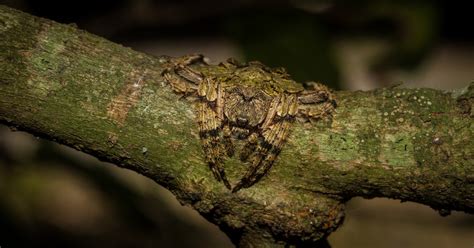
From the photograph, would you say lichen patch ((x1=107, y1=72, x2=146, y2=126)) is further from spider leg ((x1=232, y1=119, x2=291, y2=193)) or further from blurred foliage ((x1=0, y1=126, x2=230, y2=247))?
blurred foliage ((x1=0, y1=126, x2=230, y2=247))

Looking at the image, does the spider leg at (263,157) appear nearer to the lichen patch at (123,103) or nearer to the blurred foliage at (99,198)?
the lichen patch at (123,103)

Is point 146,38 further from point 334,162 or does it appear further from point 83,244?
point 334,162

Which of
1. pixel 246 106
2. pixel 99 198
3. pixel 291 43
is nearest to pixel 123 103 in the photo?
pixel 246 106

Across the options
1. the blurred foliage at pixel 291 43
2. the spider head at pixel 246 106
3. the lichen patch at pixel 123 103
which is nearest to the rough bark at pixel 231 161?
the lichen patch at pixel 123 103

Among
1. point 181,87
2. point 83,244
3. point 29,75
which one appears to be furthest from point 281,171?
point 83,244

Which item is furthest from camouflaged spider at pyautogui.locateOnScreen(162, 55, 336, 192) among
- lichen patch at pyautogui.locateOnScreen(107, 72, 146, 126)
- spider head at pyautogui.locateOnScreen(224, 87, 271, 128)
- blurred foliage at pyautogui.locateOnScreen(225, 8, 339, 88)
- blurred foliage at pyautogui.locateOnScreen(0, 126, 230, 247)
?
blurred foliage at pyautogui.locateOnScreen(0, 126, 230, 247)

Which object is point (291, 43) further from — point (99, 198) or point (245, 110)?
point (99, 198)
